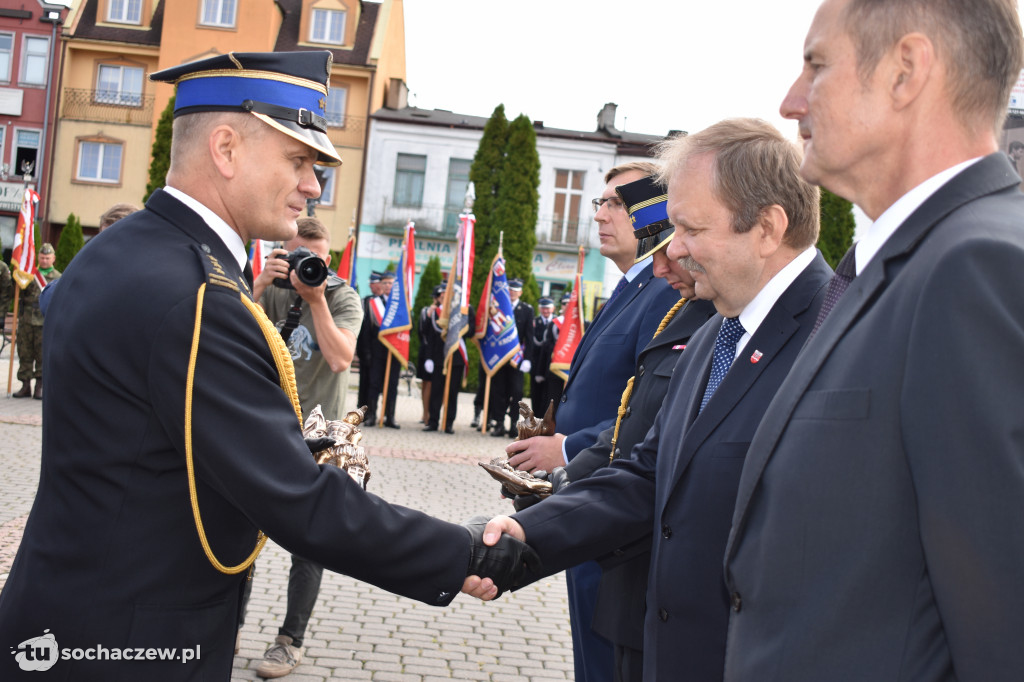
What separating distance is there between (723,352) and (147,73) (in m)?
36.4

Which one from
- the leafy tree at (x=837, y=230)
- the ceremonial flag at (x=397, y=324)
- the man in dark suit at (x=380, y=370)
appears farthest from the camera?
the leafy tree at (x=837, y=230)

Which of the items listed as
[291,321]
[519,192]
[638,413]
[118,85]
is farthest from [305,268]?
[118,85]

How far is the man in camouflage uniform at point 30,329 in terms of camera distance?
14539mm

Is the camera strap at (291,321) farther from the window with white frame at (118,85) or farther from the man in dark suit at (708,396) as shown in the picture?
the window with white frame at (118,85)

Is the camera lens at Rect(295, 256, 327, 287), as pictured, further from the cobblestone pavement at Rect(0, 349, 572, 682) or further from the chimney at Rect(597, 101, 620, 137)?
the chimney at Rect(597, 101, 620, 137)

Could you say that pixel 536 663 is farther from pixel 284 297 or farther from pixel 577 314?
pixel 577 314

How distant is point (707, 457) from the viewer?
2.45 m

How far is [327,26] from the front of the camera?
3622 centimetres

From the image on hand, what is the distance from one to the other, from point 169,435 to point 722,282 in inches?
61.3

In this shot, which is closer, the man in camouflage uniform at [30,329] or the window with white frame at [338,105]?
the man in camouflage uniform at [30,329]

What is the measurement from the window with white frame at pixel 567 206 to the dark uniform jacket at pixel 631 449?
31.5 meters

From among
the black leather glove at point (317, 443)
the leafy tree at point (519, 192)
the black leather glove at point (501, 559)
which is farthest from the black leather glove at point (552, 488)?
the leafy tree at point (519, 192)

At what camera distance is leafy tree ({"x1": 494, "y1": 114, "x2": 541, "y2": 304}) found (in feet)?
94.4

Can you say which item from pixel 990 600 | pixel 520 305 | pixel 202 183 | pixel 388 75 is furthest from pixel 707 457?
pixel 388 75
